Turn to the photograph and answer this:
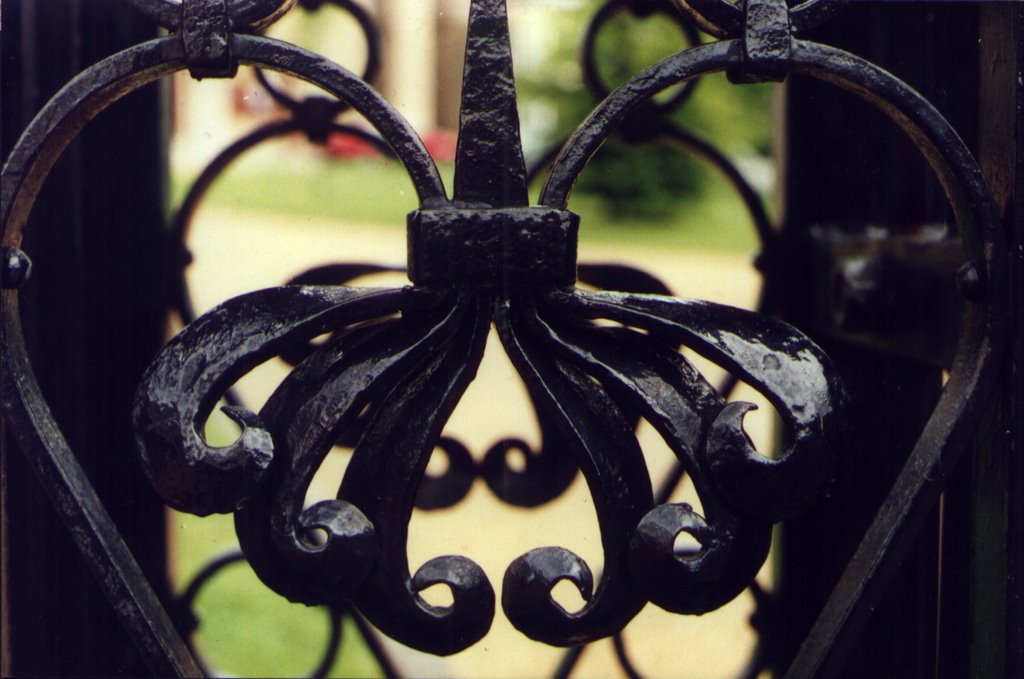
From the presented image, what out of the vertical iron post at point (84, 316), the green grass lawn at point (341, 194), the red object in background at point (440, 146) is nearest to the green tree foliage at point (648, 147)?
the green grass lawn at point (341, 194)

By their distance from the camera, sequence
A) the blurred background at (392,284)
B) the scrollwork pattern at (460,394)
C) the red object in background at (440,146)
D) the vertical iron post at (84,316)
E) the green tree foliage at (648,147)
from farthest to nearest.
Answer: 1. the green tree foliage at (648,147)
2. the red object in background at (440,146)
3. the blurred background at (392,284)
4. the vertical iron post at (84,316)
5. the scrollwork pattern at (460,394)

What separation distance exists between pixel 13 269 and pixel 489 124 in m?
0.22

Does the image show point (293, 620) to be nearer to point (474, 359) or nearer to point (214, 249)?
point (214, 249)

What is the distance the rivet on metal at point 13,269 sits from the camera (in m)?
0.46

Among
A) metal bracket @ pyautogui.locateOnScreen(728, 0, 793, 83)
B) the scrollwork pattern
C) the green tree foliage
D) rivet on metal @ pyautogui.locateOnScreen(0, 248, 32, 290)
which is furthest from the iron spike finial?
the green tree foliage

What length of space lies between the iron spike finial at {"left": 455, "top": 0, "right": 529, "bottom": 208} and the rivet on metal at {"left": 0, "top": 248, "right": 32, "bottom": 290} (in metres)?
0.20

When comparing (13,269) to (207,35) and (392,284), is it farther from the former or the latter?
(392,284)

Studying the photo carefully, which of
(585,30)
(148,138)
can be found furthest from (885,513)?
(148,138)

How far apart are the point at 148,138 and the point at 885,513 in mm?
567

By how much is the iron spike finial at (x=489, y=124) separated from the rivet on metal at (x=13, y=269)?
0.66 ft

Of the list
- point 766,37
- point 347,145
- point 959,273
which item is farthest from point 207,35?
point 347,145

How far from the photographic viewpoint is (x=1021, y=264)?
0.44m

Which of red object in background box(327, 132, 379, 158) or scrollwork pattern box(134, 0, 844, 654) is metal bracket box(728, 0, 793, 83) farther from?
red object in background box(327, 132, 379, 158)

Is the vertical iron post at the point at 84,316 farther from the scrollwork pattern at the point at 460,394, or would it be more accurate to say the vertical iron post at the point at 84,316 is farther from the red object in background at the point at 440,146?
the red object in background at the point at 440,146
